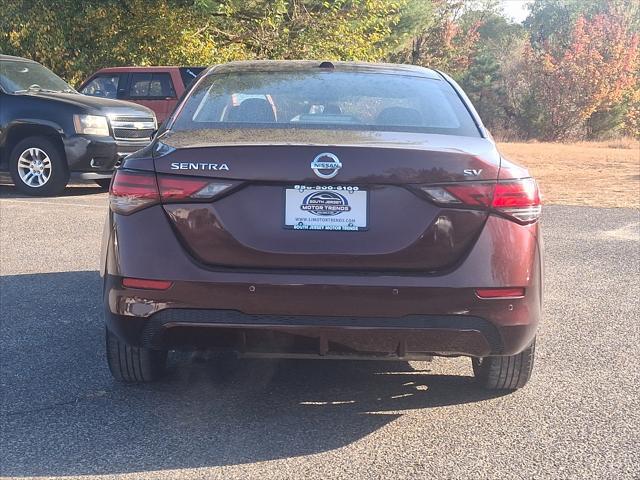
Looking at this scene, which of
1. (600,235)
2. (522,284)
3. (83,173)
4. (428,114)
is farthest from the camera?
(83,173)

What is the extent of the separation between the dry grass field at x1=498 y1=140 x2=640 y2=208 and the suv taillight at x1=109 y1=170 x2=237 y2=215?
16.5ft

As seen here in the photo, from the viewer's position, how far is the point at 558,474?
3191 millimetres

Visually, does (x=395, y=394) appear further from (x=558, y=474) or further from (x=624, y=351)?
(x=624, y=351)

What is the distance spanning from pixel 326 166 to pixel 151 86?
13.0 m

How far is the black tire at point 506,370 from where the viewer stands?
152 inches

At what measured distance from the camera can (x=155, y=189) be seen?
3.39 m

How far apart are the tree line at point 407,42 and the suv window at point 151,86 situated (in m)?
3.55

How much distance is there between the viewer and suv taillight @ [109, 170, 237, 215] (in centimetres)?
333

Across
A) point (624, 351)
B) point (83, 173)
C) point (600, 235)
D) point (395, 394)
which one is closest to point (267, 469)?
point (395, 394)

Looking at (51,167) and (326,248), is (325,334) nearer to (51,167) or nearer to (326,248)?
(326,248)

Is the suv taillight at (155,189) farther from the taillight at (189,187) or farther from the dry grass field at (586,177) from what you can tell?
the dry grass field at (586,177)

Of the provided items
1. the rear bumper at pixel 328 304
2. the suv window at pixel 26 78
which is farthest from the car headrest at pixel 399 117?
the suv window at pixel 26 78

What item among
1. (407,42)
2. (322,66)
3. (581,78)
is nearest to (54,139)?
(322,66)

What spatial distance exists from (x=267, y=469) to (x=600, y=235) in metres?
7.02
